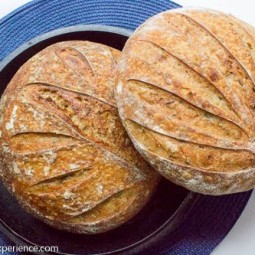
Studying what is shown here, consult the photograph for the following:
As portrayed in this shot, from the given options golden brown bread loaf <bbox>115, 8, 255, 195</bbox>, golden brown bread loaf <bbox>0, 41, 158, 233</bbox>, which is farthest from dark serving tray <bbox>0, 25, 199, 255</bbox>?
golden brown bread loaf <bbox>115, 8, 255, 195</bbox>

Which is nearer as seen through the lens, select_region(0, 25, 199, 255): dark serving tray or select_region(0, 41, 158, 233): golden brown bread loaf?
select_region(0, 41, 158, 233): golden brown bread loaf

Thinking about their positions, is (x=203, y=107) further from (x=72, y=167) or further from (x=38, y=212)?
(x=38, y=212)

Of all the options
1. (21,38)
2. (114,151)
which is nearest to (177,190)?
(114,151)

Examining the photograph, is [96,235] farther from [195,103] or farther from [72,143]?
[195,103]

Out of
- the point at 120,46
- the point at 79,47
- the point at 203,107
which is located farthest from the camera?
the point at 120,46

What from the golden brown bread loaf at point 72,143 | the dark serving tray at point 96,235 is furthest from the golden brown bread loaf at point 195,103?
the dark serving tray at point 96,235

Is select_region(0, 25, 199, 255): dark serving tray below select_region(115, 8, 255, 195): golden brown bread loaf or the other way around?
below

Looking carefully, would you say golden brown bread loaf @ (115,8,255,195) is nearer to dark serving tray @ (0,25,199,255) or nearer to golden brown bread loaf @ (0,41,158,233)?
golden brown bread loaf @ (0,41,158,233)

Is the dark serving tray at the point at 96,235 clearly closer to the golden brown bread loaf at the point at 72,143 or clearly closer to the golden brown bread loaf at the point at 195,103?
A: the golden brown bread loaf at the point at 72,143
